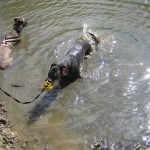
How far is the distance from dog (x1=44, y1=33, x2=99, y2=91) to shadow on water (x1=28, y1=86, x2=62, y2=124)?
0.42 meters

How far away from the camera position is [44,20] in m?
13.1

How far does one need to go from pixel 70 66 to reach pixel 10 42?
3.71m

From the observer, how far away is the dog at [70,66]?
789 cm

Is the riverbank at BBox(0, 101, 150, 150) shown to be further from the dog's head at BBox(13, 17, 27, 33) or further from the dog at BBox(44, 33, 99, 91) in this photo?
the dog's head at BBox(13, 17, 27, 33)

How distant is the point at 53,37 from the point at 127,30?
9.12ft

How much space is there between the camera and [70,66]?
8.78 metres

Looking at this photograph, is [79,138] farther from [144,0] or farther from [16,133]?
[144,0]

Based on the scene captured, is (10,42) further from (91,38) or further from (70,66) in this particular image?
(70,66)

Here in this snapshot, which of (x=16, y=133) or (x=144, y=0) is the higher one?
(x=144, y=0)

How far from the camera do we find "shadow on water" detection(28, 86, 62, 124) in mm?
7782

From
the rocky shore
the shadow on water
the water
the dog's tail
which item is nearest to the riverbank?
the rocky shore

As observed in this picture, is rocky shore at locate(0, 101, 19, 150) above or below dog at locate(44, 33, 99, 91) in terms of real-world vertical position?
below

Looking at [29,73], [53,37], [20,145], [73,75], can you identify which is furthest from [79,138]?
[53,37]

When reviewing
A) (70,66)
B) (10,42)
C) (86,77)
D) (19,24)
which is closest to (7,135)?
(70,66)
